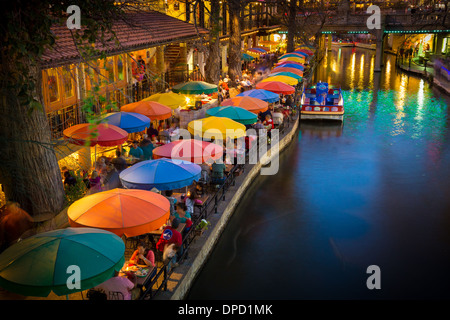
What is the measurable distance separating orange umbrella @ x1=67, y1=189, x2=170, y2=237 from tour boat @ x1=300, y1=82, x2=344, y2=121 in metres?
19.2

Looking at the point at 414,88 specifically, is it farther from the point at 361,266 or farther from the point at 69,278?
the point at 69,278

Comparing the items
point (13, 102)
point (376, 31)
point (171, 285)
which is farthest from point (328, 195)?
point (376, 31)

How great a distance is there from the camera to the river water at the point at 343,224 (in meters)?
10.3

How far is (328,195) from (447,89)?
26.9 meters

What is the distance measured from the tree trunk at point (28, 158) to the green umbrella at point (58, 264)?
2.84m

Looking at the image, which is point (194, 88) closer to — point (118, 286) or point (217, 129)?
point (217, 129)

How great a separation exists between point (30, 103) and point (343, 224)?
9.04m

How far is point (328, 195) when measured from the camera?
15.7 metres

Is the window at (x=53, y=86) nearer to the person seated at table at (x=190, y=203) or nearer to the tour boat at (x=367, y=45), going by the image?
the person seated at table at (x=190, y=203)

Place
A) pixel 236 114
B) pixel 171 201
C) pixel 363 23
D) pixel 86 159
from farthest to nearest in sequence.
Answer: pixel 363 23, pixel 236 114, pixel 86 159, pixel 171 201

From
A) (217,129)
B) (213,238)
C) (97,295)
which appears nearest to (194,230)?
(213,238)

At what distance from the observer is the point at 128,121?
14.0 metres

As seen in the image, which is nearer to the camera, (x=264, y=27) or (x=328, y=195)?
(x=328, y=195)

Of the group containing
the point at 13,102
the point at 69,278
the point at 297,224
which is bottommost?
the point at 297,224
